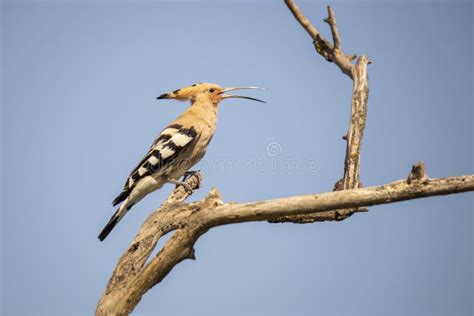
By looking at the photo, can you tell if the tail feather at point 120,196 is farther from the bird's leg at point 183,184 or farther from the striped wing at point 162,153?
the bird's leg at point 183,184

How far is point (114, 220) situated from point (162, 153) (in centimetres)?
67

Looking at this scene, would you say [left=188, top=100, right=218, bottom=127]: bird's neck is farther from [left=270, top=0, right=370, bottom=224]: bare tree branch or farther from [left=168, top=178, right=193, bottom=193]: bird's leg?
[left=270, top=0, right=370, bottom=224]: bare tree branch

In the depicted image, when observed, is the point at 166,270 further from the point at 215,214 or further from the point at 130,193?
the point at 130,193

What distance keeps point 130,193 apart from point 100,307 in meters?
1.47

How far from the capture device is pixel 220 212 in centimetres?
302

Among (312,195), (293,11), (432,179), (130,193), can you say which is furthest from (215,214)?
(293,11)

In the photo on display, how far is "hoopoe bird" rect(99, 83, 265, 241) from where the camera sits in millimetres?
4508

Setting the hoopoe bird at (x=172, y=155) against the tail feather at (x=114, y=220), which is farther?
the hoopoe bird at (x=172, y=155)

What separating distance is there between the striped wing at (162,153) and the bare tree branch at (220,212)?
1104 mm

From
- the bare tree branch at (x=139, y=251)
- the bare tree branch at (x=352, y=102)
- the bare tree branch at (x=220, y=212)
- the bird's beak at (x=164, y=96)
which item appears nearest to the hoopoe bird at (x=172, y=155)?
the bird's beak at (x=164, y=96)

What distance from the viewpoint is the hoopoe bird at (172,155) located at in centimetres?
451

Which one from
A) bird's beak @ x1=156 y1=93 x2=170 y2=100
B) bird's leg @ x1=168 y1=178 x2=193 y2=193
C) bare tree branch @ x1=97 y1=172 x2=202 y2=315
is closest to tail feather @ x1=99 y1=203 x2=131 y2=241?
bird's leg @ x1=168 y1=178 x2=193 y2=193

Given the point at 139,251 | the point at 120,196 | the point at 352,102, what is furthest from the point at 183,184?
the point at 352,102

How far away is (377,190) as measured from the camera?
2.89 m
